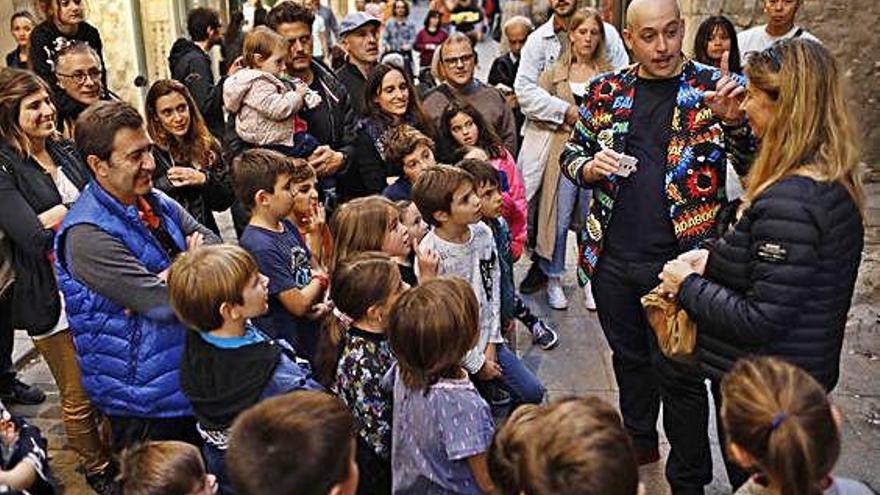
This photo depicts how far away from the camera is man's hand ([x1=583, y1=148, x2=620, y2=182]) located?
3.40m

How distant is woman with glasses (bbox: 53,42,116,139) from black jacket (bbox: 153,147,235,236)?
52cm

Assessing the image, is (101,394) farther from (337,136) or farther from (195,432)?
(337,136)

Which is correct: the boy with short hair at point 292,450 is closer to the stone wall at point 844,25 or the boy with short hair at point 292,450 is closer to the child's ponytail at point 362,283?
the child's ponytail at point 362,283

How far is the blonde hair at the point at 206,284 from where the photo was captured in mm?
2746

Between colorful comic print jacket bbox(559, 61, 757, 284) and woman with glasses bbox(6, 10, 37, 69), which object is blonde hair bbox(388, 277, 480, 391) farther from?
woman with glasses bbox(6, 10, 37, 69)

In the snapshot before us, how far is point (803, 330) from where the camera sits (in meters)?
2.65

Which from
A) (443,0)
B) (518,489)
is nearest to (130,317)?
(518,489)

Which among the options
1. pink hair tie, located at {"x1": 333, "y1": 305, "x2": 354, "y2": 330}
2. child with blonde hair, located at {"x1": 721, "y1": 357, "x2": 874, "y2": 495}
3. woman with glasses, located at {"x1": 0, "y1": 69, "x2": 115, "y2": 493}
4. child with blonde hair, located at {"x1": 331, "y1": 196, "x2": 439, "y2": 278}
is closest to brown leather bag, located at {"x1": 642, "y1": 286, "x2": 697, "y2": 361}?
child with blonde hair, located at {"x1": 721, "y1": 357, "x2": 874, "y2": 495}

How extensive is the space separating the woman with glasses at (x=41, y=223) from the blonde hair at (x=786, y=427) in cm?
274

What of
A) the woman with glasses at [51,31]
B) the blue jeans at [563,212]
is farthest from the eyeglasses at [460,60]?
the woman with glasses at [51,31]

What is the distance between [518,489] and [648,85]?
202 cm

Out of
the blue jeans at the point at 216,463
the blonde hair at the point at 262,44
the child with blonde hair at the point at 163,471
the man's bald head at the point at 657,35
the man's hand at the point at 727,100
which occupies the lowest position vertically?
the blue jeans at the point at 216,463

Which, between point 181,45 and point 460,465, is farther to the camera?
point 181,45

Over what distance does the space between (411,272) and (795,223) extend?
1736 millimetres
